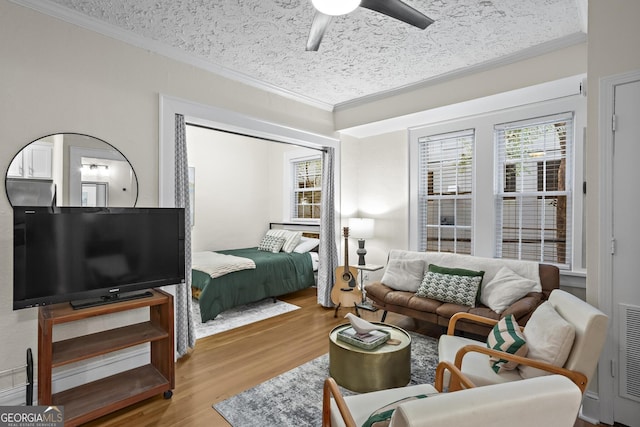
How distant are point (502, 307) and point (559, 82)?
2088 mm

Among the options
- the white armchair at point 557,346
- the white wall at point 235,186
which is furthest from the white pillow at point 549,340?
the white wall at point 235,186

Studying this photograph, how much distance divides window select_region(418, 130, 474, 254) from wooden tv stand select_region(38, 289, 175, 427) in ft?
10.9

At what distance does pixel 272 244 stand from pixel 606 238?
4.45 meters

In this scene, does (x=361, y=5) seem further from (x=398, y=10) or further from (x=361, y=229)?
(x=361, y=229)

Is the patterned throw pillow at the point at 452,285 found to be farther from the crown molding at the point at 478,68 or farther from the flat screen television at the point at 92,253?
the flat screen television at the point at 92,253

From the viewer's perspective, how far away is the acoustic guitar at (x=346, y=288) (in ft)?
13.7

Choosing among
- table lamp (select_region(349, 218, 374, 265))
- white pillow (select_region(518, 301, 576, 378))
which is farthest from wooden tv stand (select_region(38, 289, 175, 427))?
table lamp (select_region(349, 218, 374, 265))

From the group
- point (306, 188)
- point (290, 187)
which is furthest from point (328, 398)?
point (290, 187)

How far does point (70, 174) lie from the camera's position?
95.9 inches

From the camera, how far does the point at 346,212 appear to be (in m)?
4.89

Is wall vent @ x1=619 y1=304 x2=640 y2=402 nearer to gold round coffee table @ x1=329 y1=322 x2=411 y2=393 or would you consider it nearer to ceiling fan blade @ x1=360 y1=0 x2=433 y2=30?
gold round coffee table @ x1=329 y1=322 x2=411 y2=393

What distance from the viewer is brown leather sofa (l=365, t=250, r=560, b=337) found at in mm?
2793

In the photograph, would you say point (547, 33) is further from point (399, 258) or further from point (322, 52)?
point (399, 258)

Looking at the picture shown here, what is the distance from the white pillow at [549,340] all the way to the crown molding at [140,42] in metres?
3.35
